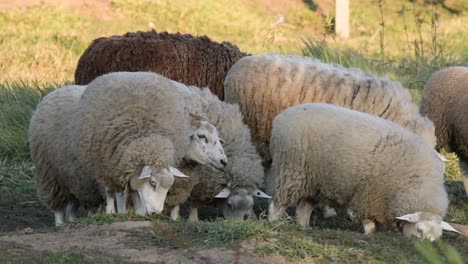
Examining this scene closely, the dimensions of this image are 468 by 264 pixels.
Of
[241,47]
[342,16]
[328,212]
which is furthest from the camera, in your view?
[342,16]

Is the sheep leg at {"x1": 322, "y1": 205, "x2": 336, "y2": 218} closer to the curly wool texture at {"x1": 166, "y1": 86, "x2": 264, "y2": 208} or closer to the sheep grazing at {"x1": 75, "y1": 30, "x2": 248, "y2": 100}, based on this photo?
the curly wool texture at {"x1": 166, "y1": 86, "x2": 264, "y2": 208}

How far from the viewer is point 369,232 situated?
728cm

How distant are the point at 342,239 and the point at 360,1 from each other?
21.8 m

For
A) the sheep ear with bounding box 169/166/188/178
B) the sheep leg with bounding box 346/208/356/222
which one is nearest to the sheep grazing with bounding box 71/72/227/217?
the sheep ear with bounding box 169/166/188/178

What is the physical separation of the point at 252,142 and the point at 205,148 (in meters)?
1.18

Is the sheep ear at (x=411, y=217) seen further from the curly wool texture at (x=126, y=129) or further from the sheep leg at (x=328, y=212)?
the curly wool texture at (x=126, y=129)

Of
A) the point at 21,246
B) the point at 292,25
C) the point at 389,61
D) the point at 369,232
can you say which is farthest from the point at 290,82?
the point at 292,25

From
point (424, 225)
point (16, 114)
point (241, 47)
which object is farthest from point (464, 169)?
point (241, 47)

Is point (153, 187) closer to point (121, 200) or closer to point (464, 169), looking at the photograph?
point (121, 200)

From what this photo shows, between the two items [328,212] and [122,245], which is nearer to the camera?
[122,245]

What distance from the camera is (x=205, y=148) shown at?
25.5ft

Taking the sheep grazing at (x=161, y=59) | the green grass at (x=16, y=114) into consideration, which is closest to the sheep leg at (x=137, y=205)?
the sheep grazing at (x=161, y=59)

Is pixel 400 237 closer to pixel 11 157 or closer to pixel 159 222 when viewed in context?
pixel 159 222

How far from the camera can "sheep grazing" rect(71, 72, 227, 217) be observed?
7160 millimetres
